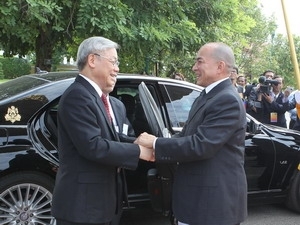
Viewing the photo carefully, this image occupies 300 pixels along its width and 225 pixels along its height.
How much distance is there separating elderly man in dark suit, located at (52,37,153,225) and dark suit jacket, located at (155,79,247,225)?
21 cm

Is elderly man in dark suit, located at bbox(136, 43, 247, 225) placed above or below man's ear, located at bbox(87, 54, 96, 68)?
below

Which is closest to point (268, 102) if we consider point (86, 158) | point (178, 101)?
point (178, 101)

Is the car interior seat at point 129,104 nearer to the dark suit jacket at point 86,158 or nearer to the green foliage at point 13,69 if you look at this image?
the dark suit jacket at point 86,158

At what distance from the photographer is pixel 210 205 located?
6.85ft

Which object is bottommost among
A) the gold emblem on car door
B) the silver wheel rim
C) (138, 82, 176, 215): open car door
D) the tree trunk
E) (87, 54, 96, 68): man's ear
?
the silver wheel rim

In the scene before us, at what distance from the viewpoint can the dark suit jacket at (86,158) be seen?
1.94 metres

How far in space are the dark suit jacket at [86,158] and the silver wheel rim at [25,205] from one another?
1.26 m

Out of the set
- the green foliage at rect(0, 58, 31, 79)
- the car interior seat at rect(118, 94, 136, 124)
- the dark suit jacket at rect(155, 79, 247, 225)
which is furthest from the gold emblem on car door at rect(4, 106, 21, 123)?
the green foliage at rect(0, 58, 31, 79)

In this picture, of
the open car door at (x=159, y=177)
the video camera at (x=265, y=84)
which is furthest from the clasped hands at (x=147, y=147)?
the video camera at (x=265, y=84)

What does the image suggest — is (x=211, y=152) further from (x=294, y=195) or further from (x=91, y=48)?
(x=294, y=195)

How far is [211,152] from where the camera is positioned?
6.62 feet

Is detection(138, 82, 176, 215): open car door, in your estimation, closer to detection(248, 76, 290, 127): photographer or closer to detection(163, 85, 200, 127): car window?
detection(163, 85, 200, 127): car window

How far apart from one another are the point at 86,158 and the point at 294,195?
3127 mm

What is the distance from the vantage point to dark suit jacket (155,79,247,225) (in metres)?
2.02
